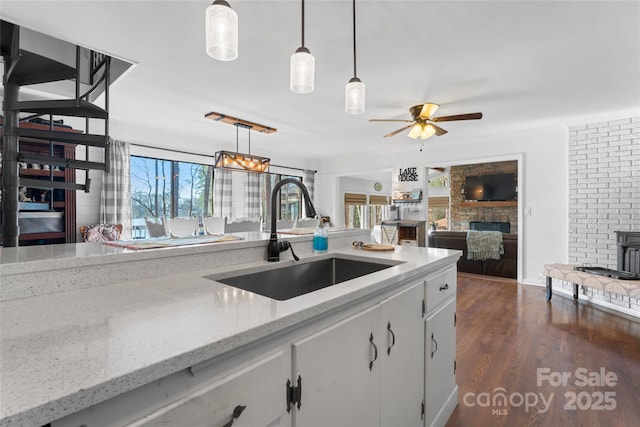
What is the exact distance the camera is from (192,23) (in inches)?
82.6

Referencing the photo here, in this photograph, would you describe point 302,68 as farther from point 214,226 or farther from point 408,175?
point 408,175

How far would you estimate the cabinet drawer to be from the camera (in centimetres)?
149

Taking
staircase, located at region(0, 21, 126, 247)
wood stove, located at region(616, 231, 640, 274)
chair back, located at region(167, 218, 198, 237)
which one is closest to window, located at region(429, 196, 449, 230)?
wood stove, located at region(616, 231, 640, 274)

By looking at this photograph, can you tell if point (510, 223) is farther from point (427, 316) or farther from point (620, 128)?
point (427, 316)

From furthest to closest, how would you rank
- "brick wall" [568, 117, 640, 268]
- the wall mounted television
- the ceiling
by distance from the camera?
the wall mounted television → "brick wall" [568, 117, 640, 268] → the ceiling

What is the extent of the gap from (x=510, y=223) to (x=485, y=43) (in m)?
6.87

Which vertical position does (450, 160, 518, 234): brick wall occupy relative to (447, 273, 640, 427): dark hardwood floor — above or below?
above

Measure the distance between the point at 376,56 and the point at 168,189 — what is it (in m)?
4.27

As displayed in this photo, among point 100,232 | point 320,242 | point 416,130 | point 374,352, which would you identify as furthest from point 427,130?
point 100,232

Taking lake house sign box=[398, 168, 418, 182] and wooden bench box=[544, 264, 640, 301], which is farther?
lake house sign box=[398, 168, 418, 182]

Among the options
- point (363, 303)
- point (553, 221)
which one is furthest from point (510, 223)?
point (363, 303)

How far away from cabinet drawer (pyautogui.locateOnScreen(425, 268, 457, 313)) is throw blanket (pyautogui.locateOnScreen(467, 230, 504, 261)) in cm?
385

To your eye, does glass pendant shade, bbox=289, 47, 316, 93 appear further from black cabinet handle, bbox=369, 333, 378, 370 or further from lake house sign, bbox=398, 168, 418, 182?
lake house sign, bbox=398, 168, 418, 182

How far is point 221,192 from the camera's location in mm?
5676
